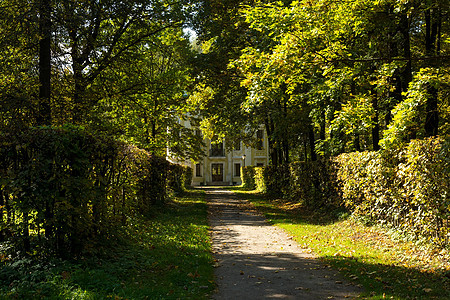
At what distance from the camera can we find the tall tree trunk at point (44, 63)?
8.78 meters

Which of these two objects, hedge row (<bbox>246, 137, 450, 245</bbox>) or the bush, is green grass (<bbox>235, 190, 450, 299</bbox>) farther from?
the bush

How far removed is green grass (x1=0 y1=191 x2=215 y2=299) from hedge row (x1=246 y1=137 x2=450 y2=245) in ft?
14.2

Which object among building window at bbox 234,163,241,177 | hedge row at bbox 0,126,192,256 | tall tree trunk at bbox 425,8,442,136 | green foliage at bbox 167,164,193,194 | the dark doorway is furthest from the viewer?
building window at bbox 234,163,241,177

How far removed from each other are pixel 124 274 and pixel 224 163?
48104 millimetres

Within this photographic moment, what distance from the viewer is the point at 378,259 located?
7.38m

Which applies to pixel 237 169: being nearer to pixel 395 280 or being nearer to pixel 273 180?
pixel 273 180

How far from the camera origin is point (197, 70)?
63.9ft

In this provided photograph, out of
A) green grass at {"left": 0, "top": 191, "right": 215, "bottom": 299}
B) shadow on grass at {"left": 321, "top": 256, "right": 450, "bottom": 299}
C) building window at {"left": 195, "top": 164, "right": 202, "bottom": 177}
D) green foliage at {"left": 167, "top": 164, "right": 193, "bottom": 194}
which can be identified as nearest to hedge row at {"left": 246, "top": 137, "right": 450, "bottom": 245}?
shadow on grass at {"left": 321, "top": 256, "right": 450, "bottom": 299}

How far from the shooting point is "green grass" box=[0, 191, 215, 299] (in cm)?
498

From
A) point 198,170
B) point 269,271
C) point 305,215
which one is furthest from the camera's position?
point 198,170

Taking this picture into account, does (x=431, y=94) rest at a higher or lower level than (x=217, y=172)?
higher

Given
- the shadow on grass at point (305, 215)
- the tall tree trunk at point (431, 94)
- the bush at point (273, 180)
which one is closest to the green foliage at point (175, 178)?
the bush at point (273, 180)

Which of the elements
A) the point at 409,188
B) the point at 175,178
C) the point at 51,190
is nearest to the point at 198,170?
the point at 175,178

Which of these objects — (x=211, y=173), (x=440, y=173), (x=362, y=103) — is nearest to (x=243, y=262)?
(x=440, y=173)
